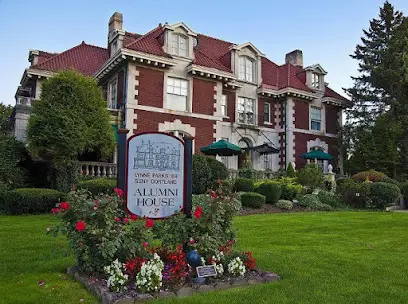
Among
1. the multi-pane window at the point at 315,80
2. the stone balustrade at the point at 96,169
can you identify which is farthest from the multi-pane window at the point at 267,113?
the stone balustrade at the point at 96,169

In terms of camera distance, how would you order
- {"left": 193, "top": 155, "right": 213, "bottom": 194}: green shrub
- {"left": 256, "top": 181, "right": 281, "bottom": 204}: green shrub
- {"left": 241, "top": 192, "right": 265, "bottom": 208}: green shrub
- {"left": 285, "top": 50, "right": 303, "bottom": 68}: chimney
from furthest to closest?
{"left": 285, "top": 50, "right": 303, "bottom": 68}: chimney, {"left": 256, "top": 181, "right": 281, "bottom": 204}: green shrub, {"left": 193, "top": 155, "right": 213, "bottom": 194}: green shrub, {"left": 241, "top": 192, "right": 265, "bottom": 208}: green shrub

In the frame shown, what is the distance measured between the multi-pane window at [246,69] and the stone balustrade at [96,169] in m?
11.7

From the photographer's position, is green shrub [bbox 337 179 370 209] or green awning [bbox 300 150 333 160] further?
green awning [bbox 300 150 333 160]

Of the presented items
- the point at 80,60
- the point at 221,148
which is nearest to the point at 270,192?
the point at 221,148

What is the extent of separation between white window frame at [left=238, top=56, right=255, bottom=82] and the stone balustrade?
11610mm

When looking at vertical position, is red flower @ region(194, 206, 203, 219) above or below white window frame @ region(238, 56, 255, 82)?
below

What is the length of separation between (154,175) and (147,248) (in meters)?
1.08

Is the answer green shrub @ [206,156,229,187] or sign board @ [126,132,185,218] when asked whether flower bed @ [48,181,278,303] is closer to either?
sign board @ [126,132,185,218]

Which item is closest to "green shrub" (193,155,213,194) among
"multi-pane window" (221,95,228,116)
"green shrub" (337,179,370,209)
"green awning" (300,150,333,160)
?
"green shrub" (337,179,370,209)

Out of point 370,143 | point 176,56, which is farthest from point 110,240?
point 370,143

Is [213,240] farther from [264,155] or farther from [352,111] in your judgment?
[352,111]

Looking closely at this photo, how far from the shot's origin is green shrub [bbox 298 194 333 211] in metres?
16.8

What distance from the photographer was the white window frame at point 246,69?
2523 centimetres

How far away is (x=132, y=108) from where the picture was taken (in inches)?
768
